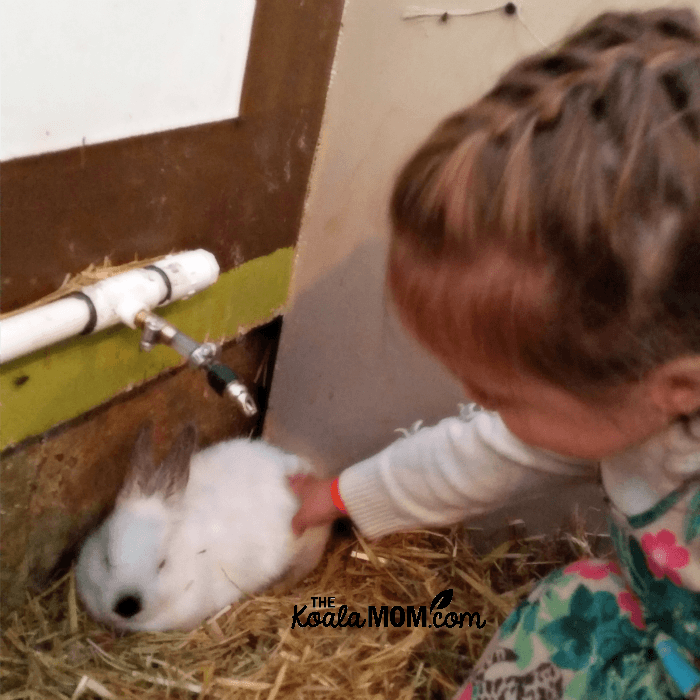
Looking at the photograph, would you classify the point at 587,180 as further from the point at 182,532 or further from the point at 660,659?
the point at 182,532

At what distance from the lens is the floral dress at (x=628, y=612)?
2.56ft

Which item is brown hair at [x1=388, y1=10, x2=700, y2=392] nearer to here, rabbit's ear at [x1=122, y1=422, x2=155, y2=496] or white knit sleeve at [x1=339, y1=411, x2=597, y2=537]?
white knit sleeve at [x1=339, y1=411, x2=597, y2=537]

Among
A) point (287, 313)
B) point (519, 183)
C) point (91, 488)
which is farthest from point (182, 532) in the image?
point (519, 183)

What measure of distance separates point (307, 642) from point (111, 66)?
0.87 metres

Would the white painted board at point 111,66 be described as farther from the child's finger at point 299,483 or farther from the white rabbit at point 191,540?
the child's finger at point 299,483

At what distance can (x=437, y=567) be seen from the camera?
4.36 ft

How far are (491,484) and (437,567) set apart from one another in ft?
1.20

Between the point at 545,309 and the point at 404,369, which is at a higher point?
the point at 545,309

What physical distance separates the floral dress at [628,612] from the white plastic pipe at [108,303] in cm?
61

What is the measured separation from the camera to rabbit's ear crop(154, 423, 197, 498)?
3.73 ft

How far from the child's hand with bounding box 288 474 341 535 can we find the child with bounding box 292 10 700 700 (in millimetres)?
450

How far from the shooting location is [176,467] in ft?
3.75

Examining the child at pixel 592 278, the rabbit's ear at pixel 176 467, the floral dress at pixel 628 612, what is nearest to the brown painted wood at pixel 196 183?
the rabbit's ear at pixel 176 467

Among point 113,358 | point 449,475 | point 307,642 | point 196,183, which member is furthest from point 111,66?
point 307,642
